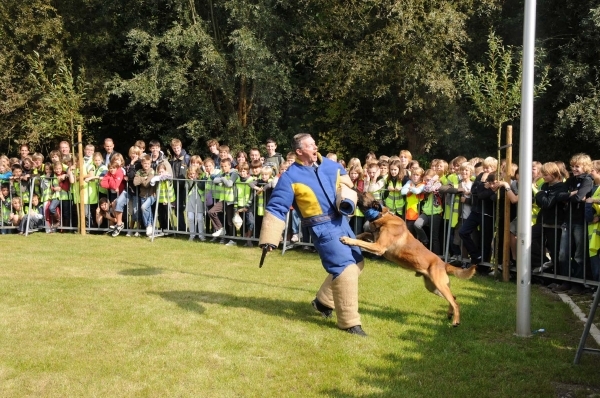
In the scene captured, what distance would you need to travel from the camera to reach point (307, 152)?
7.38 m

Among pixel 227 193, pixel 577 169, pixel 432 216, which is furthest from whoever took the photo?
pixel 227 193

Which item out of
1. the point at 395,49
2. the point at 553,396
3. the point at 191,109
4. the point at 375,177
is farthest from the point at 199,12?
the point at 553,396

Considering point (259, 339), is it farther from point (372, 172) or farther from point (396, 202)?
point (372, 172)

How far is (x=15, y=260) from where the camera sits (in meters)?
11.4

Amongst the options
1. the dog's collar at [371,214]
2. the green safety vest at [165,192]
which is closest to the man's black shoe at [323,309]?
the dog's collar at [371,214]

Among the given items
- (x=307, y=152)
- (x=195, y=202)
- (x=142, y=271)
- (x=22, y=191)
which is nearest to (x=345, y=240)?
(x=307, y=152)

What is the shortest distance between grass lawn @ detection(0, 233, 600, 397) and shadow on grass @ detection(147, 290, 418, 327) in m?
0.02

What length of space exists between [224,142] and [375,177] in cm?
1344

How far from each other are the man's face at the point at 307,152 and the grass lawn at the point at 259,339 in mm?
1756

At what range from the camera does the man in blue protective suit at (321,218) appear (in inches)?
284

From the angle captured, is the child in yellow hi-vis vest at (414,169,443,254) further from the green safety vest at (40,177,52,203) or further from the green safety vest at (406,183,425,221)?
the green safety vest at (40,177,52,203)

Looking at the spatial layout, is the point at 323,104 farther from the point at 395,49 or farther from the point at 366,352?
the point at 366,352

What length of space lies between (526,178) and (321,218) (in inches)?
83.8

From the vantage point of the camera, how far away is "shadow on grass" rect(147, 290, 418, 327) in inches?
311
